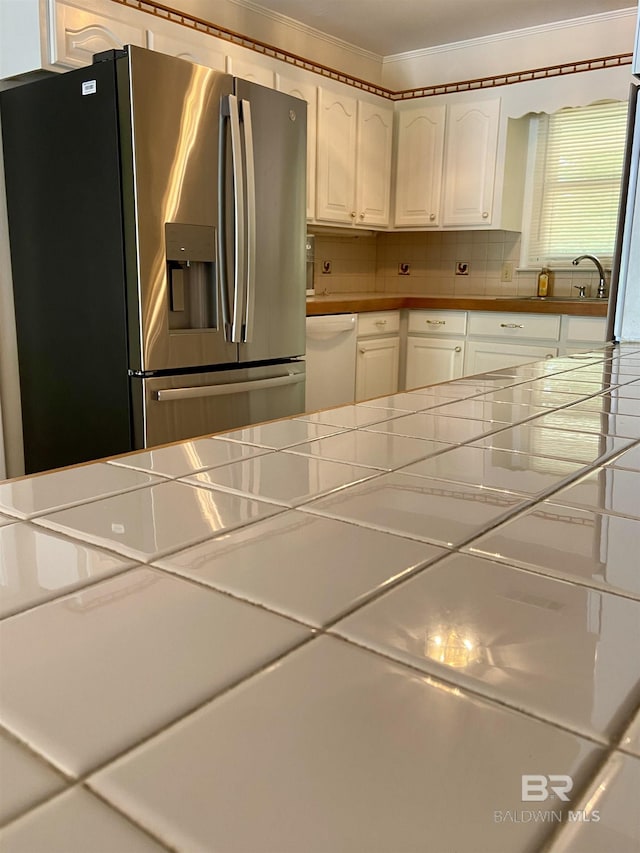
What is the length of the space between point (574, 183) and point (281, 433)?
3.90 meters

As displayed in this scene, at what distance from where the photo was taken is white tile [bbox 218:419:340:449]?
0.86 m

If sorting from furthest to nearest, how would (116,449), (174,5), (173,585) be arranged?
(174,5)
(116,449)
(173,585)

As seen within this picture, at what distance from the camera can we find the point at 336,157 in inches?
151

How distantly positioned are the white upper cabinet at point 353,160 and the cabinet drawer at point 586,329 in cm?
136

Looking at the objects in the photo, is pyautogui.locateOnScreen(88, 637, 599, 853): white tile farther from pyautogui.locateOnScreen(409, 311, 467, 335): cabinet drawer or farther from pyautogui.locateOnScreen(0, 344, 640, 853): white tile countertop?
pyautogui.locateOnScreen(409, 311, 467, 335): cabinet drawer

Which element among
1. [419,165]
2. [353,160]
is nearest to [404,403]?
[353,160]

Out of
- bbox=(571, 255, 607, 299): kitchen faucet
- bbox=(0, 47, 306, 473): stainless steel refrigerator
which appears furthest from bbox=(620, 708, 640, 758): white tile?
bbox=(571, 255, 607, 299): kitchen faucet

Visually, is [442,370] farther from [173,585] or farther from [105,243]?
[173,585]

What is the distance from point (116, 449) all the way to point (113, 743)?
2.17 metres

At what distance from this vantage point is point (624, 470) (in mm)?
748

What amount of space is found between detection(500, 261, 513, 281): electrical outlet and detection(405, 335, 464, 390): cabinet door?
758mm

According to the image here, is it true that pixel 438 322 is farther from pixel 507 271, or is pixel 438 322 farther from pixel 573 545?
pixel 573 545

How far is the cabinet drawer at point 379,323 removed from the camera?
3.75 meters

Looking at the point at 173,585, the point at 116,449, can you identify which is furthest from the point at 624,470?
the point at 116,449
